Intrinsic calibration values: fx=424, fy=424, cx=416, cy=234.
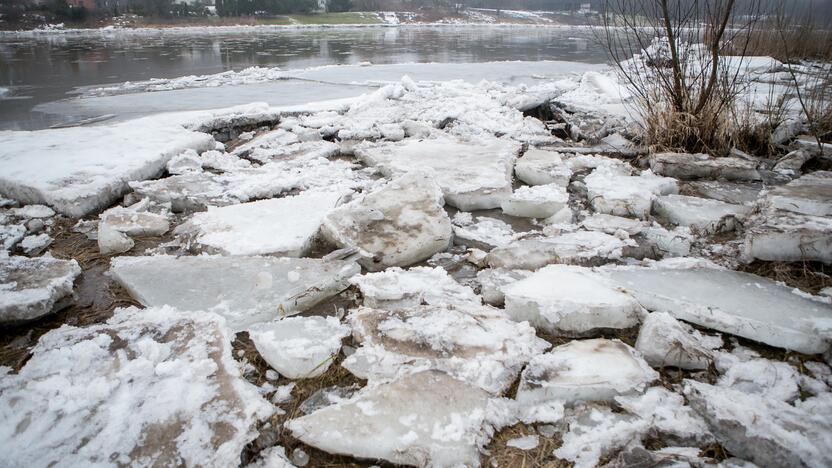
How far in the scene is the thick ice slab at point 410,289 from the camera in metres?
1.45

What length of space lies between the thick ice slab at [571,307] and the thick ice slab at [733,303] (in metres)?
0.11

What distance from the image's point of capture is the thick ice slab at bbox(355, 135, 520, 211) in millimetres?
2270

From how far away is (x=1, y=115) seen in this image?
4434mm

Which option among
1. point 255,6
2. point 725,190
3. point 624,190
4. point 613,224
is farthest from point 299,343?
point 255,6

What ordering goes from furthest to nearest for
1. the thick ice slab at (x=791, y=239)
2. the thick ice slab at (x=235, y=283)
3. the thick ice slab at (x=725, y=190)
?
the thick ice slab at (x=725, y=190) → the thick ice slab at (x=791, y=239) → the thick ice slab at (x=235, y=283)

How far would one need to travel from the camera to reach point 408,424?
981 millimetres

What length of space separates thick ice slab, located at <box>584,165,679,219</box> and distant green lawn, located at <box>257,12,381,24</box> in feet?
145

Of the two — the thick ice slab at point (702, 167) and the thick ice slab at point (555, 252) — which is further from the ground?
the thick ice slab at point (702, 167)

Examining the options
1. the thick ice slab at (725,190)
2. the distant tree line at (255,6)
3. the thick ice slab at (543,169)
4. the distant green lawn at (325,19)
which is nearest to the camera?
the thick ice slab at (725,190)

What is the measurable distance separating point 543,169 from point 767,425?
6.17 ft

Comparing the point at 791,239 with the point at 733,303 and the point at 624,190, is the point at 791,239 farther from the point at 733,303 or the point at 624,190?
the point at 624,190

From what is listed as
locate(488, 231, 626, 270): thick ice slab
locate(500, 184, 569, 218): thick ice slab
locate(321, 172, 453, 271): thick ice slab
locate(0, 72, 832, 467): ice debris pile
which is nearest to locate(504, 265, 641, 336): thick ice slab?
locate(0, 72, 832, 467): ice debris pile

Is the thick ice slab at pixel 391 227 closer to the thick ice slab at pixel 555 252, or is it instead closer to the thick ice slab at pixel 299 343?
the thick ice slab at pixel 555 252

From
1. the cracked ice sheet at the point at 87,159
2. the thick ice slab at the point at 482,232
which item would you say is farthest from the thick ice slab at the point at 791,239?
the cracked ice sheet at the point at 87,159
